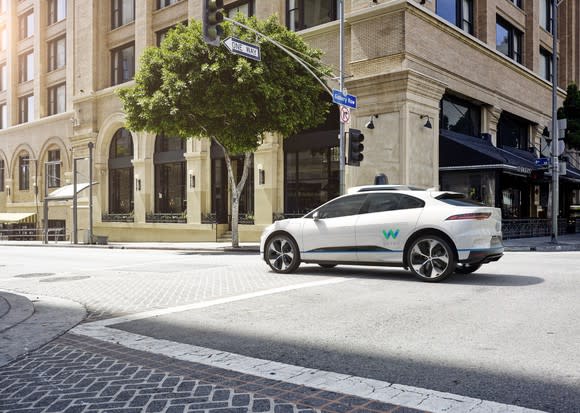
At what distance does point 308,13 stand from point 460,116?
8.76 meters

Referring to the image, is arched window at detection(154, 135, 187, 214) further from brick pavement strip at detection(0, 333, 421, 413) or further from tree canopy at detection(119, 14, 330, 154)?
brick pavement strip at detection(0, 333, 421, 413)

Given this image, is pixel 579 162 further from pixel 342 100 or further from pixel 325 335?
pixel 325 335

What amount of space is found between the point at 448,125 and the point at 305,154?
22.3ft

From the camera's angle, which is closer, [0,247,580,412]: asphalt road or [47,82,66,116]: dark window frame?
[0,247,580,412]: asphalt road

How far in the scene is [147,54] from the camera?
2002 cm

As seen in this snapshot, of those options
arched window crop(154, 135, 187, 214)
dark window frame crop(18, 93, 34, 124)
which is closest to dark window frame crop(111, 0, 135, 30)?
arched window crop(154, 135, 187, 214)

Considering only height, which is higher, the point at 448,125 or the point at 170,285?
the point at 448,125

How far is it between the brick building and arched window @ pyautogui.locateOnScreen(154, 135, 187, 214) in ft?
0.33

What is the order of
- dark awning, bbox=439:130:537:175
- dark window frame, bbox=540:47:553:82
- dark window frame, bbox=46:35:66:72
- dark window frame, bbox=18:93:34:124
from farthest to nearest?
dark window frame, bbox=18:93:34:124 → dark window frame, bbox=46:35:66:72 → dark window frame, bbox=540:47:553:82 → dark awning, bbox=439:130:537:175

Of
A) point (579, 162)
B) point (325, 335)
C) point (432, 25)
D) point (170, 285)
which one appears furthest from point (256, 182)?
point (579, 162)

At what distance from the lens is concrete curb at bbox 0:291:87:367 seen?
537cm

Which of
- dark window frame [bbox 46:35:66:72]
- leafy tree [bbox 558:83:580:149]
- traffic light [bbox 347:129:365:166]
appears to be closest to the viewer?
traffic light [bbox 347:129:365:166]

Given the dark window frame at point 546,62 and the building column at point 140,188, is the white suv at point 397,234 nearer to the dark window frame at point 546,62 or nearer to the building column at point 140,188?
the building column at point 140,188

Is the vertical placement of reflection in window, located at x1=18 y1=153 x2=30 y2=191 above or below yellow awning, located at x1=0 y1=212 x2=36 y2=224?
above
